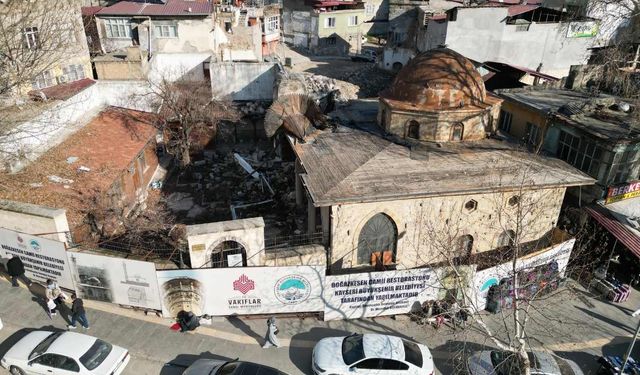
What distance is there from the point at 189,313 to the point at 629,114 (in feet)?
73.4

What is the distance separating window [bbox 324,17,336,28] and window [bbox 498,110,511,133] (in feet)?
122

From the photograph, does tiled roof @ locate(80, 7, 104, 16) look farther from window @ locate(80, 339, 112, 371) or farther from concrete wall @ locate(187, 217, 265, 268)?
window @ locate(80, 339, 112, 371)

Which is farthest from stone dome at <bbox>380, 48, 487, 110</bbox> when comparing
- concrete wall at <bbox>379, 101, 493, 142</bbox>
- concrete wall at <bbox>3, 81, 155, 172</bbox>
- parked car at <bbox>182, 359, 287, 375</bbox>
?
concrete wall at <bbox>3, 81, 155, 172</bbox>

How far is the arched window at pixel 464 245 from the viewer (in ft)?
65.4

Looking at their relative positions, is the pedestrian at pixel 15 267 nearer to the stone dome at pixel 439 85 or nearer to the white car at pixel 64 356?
the white car at pixel 64 356

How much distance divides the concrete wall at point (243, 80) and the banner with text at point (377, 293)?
2207 centimetres

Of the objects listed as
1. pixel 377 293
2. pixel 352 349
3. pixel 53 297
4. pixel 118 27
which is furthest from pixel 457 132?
pixel 118 27

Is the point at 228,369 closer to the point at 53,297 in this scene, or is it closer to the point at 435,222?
the point at 53,297

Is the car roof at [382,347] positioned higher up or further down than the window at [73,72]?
further down

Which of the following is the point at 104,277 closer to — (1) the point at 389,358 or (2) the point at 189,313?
(2) the point at 189,313

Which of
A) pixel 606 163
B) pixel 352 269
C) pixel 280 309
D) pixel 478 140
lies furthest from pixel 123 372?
pixel 606 163

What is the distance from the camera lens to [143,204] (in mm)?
25109

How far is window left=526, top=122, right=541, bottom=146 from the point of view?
23484mm

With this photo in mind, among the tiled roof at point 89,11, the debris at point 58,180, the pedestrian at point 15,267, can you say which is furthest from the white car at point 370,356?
the tiled roof at point 89,11
